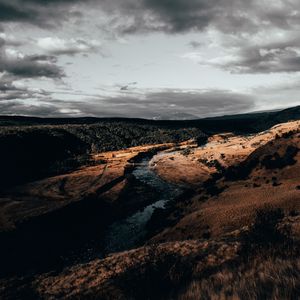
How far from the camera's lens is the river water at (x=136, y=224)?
52.4 m

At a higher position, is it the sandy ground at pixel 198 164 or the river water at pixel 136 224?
the sandy ground at pixel 198 164

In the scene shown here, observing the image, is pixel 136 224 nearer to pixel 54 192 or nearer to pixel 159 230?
pixel 159 230

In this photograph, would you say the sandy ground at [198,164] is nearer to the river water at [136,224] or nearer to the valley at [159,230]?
the valley at [159,230]

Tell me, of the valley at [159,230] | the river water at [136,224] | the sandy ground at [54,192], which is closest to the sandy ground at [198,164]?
the valley at [159,230]

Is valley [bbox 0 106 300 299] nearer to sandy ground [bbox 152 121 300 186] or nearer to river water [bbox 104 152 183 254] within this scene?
river water [bbox 104 152 183 254]

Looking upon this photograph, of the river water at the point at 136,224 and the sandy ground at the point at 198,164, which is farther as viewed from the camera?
the sandy ground at the point at 198,164

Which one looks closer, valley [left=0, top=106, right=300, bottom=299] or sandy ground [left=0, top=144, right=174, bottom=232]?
valley [left=0, top=106, right=300, bottom=299]

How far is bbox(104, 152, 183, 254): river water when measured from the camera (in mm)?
52375

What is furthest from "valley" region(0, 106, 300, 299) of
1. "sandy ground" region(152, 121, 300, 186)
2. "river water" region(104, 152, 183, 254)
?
"sandy ground" region(152, 121, 300, 186)

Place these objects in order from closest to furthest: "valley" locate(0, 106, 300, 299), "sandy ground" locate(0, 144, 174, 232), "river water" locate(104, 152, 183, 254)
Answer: "valley" locate(0, 106, 300, 299) < "river water" locate(104, 152, 183, 254) < "sandy ground" locate(0, 144, 174, 232)

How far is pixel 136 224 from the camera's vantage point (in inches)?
2398

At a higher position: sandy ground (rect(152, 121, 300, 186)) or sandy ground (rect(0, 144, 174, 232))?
sandy ground (rect(152, 121, 300, 186))

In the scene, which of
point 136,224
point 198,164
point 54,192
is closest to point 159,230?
point 136,224

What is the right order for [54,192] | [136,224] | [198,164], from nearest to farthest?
[136,224]
[54,192]
[198,164]
